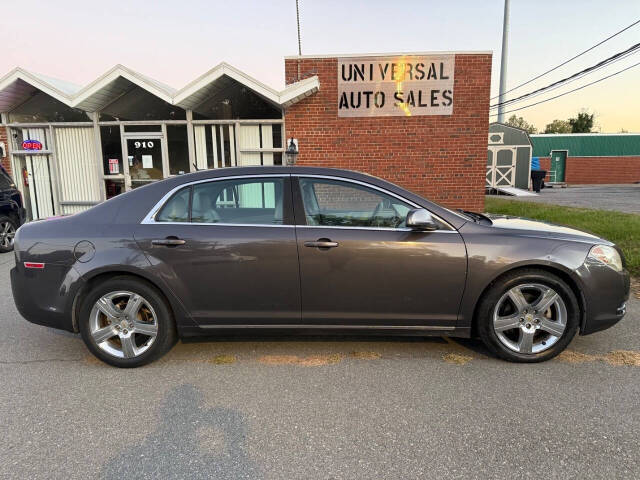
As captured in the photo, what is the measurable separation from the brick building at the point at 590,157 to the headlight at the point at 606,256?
34762 mm

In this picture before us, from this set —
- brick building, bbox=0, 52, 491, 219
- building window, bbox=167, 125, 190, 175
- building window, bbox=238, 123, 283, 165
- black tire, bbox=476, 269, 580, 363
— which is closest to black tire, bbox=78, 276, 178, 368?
black tire, bbox=476, 269, 580, 363

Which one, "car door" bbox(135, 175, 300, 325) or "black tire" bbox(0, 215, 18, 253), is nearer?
"car door" bbox(135, 175, 300, 325)

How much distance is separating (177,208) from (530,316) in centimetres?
298

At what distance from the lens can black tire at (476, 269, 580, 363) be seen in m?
3.11

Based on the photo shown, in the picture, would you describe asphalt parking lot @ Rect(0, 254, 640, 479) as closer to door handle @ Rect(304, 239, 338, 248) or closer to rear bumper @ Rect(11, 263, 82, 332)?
rear bumper @ Rect(11, 263, 82, 332)

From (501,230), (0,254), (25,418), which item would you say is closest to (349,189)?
(501,230)

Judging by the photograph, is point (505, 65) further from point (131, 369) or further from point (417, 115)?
point (131, 369)

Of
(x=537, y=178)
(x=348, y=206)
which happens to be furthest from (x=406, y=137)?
(x=537, y=178)

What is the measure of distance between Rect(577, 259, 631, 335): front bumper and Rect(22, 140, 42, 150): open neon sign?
11819 mm

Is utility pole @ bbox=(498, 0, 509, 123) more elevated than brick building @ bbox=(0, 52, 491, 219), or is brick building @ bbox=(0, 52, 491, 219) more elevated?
utility pole @ bbox=(498, 0, 509, 123)

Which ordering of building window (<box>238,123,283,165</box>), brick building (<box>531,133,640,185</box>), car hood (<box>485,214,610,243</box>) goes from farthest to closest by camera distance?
brick building (<box>531,133,640,185</box>), building window (<box>238,123,283,165</box>), car hood (<box>485,214,610,243</box>)

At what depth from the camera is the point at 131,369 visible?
321cm

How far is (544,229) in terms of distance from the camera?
10.9 feet

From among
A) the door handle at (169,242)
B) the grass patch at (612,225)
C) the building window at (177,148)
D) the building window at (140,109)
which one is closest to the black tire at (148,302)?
the door handle at (169,242)
